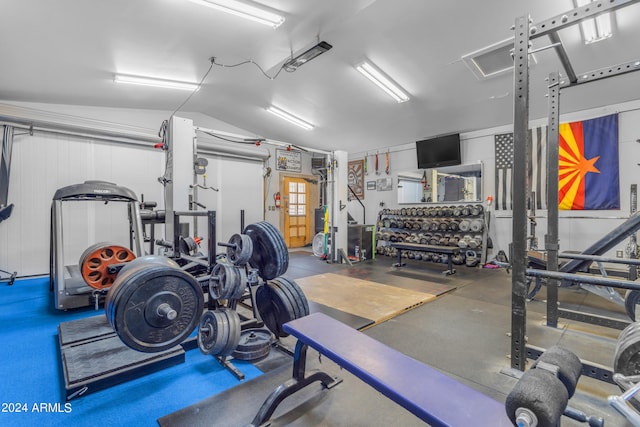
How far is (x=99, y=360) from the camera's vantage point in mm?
2111

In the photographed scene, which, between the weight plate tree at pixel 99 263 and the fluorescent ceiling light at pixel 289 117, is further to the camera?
the fluorescent ceiling light at pixel 289 117

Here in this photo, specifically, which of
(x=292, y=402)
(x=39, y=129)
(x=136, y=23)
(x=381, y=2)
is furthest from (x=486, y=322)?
(x=39, y=129)

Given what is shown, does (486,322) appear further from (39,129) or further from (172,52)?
(39,129)

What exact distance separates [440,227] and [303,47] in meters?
4.40

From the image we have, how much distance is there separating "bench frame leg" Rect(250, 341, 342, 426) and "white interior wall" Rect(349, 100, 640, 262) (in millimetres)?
5333

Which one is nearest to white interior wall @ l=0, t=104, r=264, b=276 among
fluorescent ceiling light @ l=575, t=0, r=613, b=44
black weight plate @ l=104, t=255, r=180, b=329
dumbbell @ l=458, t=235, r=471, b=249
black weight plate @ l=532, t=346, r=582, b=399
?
black weight plate @ l=104, t=255, r=180, b=329

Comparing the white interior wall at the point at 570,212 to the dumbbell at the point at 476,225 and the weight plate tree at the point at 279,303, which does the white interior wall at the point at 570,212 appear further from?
the weight plate tree at the point at 279,303

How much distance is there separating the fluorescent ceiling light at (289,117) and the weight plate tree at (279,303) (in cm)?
484

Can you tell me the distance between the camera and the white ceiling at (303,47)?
3.19 meters

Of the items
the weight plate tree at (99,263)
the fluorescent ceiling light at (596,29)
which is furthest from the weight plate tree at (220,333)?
the fluorescent ceiling light at (596,29)

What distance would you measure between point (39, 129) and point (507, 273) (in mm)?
8213

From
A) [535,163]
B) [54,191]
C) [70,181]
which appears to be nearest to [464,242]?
[535,163]

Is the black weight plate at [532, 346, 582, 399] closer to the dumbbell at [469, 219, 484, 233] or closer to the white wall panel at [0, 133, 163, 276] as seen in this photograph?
the dumbbell at [469, 219, 484, 233]

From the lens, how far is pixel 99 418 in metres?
1.66
